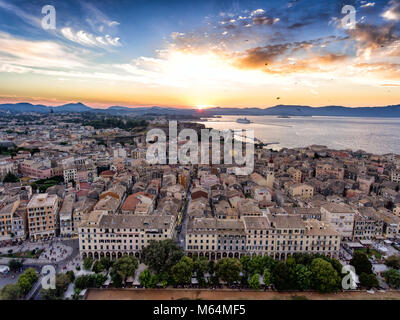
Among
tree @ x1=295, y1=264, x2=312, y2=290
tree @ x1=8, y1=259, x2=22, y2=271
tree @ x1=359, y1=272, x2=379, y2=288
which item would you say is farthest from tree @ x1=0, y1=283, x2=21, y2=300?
tree @ x1=359, y1=272, x2=379, y2=288

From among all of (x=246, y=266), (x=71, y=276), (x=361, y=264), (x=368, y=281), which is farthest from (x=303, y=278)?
(x=71, y=276)

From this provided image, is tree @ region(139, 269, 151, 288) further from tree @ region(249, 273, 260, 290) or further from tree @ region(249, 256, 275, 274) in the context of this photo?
tree @ region(249, 256, 275, 274)

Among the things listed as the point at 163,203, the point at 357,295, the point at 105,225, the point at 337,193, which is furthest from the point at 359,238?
the point at 105,225

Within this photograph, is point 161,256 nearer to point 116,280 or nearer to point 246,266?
point 116,280

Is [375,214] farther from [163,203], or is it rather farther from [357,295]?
[163,203]

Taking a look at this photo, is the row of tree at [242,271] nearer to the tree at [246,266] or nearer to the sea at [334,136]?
the tree at [246,266]
